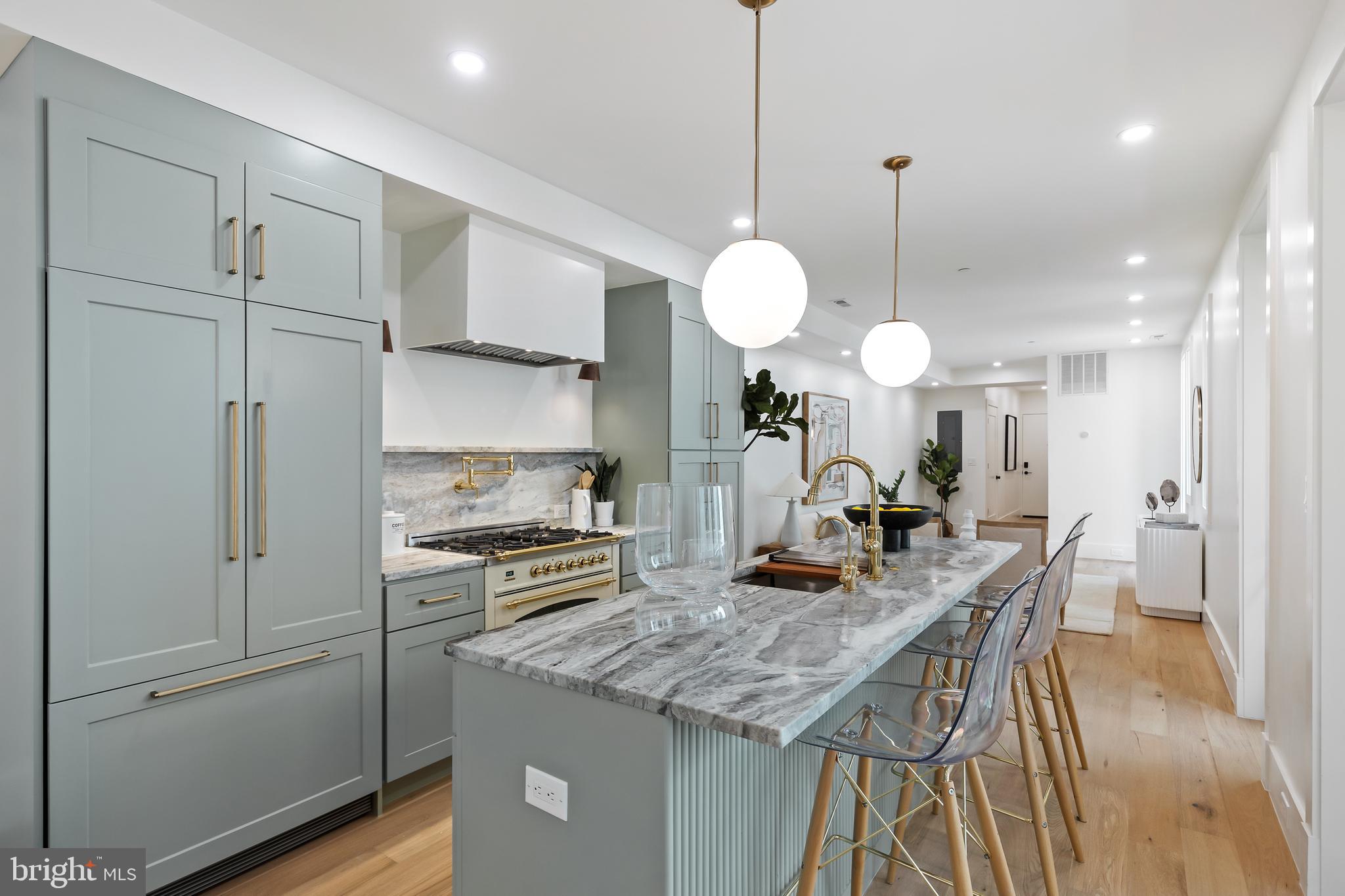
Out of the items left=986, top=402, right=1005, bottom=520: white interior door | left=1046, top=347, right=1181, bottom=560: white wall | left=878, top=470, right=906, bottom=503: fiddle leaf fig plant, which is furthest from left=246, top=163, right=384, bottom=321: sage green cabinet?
left=986, top=402, right=1005, bottom=520: white interior door

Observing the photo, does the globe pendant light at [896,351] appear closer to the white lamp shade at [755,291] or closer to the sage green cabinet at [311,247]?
the white lamp shade at [755,291]

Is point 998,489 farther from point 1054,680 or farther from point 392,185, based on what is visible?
point 392,185

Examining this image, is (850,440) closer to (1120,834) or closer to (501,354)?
(501,354)

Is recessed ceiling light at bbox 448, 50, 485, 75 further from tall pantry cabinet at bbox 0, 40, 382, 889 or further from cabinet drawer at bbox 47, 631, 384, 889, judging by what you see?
cabinet drawer at bbox 47, 631, 384, 889

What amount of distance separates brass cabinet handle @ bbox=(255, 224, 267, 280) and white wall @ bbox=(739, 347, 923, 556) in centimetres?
309

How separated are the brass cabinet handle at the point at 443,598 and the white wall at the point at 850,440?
2.20m

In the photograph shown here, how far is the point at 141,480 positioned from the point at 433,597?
42.5 inches

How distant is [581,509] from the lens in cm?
397

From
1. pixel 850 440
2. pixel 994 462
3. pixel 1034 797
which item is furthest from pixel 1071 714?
pixel 994 462

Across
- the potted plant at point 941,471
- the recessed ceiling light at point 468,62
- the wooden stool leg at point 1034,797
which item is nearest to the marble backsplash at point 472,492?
the recessed ceiling light at point 468,62

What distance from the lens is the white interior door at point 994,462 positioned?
10297 millimetres

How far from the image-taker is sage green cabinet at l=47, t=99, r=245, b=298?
1790 millimetres

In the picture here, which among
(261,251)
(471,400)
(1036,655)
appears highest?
(261,251)

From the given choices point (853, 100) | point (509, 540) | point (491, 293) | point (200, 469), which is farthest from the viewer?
point (509, 540)
